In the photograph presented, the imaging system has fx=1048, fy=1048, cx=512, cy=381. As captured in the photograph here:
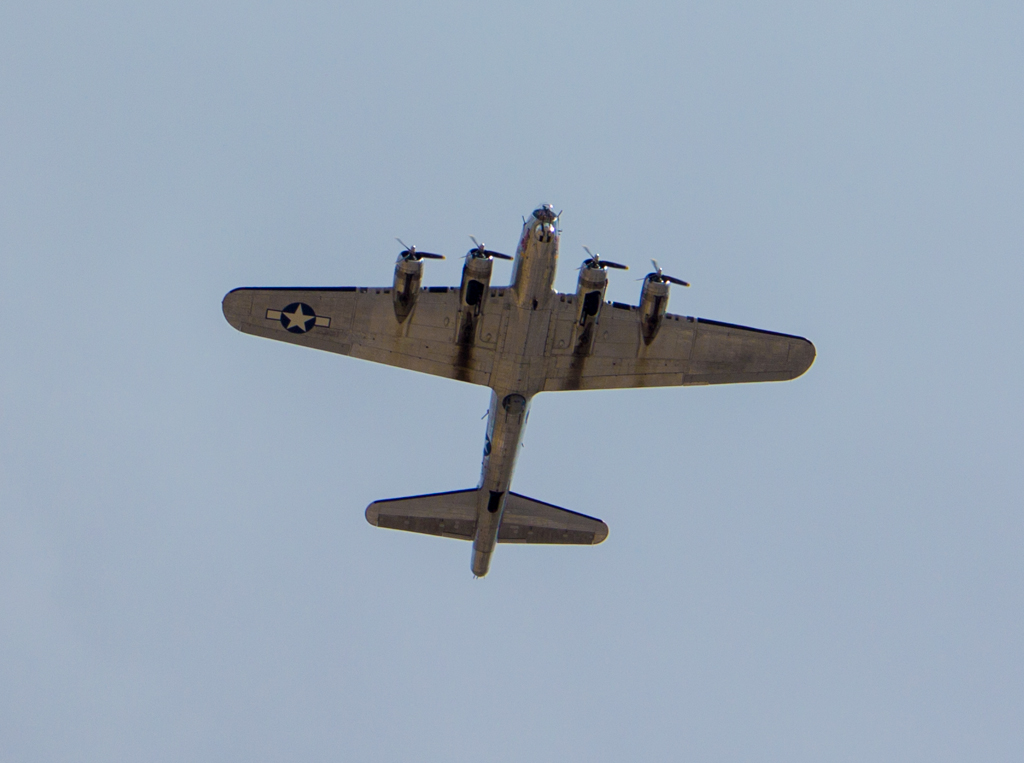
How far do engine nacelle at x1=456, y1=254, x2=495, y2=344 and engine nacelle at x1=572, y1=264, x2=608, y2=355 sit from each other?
2.39 metres

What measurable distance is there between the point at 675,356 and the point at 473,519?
7.50m

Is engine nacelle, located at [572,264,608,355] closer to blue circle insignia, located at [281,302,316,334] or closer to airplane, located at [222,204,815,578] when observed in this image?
airplane, located at [222,204,815,578]

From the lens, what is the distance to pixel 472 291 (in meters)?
26.8

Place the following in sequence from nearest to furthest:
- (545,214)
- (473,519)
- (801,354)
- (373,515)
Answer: (545,214)
(801,354)
(373,515)
(473,519)

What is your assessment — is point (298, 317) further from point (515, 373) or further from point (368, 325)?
point (515, 373)

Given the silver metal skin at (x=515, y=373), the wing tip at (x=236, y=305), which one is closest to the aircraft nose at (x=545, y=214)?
the silver metal skin at (x=515, y=373)

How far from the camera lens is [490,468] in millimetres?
29062

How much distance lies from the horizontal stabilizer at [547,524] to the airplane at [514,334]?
3.41 ft

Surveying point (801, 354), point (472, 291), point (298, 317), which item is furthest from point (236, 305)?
point (801, 354)

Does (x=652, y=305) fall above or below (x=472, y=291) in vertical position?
above

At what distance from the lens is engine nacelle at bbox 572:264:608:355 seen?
2677 centimetres

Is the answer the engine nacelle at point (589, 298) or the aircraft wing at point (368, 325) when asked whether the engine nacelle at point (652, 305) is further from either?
the aircraft wing at point (368, 325)

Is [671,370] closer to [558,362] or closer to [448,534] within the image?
[558,362]

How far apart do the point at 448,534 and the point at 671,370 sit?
8050mm
